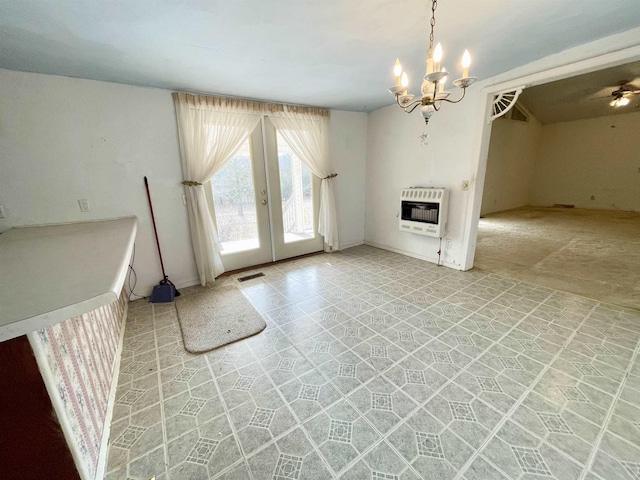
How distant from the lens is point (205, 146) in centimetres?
293

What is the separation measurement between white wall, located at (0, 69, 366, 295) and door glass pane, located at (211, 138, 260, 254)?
1.45 ft

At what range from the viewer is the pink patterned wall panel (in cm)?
94

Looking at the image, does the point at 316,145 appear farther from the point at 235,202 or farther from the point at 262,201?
the point at 235,202

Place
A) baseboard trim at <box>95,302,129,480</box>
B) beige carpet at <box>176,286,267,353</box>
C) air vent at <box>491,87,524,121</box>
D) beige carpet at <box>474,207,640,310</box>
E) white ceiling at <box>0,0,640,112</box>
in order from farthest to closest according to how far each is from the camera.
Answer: beige carpet at <box>474,207,640,310</box> < air vent at <box>491,87,524,121</box> < beige carpet at <box>176,286,267,353</box> < white ceiling at <box>0,0,640,112</box> < baseboard trim at <box>95,302,129,480</box>

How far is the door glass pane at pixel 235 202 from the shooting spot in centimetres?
323

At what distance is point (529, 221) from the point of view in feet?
20.7

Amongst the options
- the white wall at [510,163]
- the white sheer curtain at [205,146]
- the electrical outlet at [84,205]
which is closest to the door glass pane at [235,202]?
the white sheer curtain at [205,146]

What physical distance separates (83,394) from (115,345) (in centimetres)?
92

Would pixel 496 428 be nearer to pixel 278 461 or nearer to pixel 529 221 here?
pixel 278 461

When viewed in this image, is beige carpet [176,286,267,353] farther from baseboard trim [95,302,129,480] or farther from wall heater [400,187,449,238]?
wall heater [400,187,449,238]

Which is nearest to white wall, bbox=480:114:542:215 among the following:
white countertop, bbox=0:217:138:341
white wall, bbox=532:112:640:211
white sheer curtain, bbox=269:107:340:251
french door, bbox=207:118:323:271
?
white wall, bbox=532:112:640:211

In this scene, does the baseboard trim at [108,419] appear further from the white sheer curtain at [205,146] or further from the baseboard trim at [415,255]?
the baseboard trim at [415,255]

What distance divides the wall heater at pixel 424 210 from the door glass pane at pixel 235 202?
2.28 meters

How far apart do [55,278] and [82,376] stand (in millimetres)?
596
